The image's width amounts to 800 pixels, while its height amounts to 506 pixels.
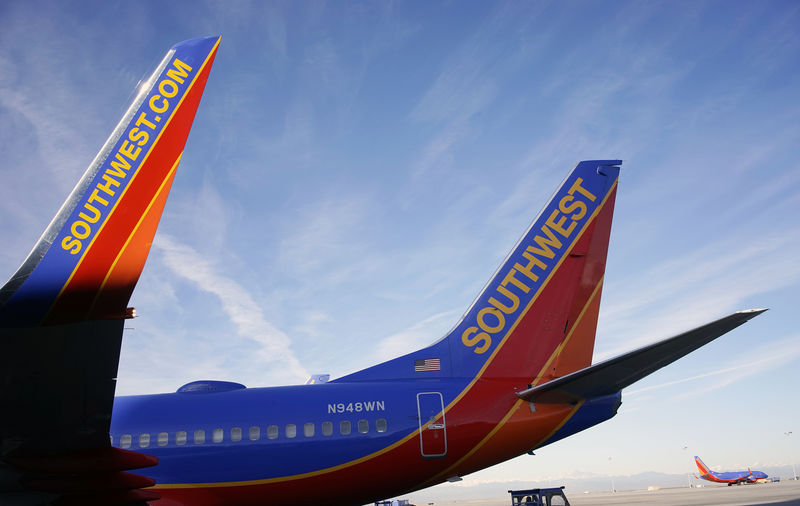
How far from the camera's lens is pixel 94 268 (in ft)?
14.7

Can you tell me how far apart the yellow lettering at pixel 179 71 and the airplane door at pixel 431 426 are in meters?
7.26

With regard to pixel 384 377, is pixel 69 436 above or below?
below

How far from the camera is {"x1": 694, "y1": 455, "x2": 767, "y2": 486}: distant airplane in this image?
61375 millimetres

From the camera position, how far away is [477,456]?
9.85 meters

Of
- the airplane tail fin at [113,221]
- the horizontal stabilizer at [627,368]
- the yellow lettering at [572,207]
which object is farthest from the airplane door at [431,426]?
the airplane tail fin at [113,221]

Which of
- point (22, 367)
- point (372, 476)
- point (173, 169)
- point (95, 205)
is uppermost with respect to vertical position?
point (173, 169)

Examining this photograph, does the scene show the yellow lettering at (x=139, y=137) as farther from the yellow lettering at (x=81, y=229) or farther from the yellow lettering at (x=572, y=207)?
the yellow lettering at (x=572, y=207)

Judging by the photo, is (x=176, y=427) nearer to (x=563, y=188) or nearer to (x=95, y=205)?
(x=95, y=205)

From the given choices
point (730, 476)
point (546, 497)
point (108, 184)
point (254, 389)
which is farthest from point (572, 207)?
point (730, 476)

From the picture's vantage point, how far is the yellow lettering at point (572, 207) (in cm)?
1219

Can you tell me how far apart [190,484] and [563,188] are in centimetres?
992

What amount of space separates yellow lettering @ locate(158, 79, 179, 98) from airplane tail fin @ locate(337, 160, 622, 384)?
7.74 meters

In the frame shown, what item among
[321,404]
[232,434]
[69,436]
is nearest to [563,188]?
[321,404]

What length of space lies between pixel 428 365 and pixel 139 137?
7919 mm
